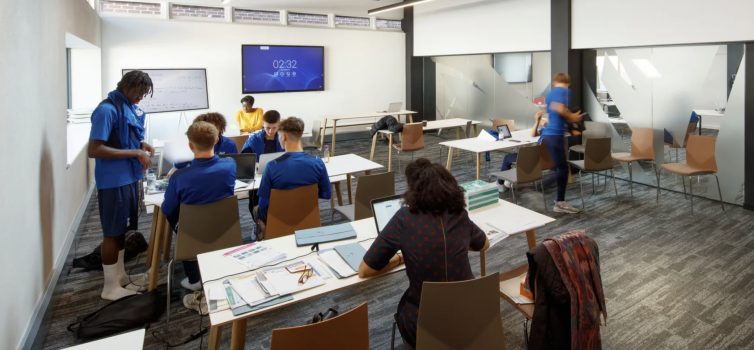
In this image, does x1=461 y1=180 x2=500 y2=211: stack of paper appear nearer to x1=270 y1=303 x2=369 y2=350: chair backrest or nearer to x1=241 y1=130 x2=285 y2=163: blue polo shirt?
x1=270 y1=303 x2=369 y2=350: chair backrest

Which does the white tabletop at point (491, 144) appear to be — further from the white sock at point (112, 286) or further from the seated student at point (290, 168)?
the white sock at point (112, 286)

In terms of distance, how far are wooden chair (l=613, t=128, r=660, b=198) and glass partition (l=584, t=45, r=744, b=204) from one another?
0.27m

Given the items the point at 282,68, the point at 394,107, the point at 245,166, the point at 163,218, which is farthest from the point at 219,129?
the point at 394,107

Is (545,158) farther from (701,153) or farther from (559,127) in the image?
(701,153)

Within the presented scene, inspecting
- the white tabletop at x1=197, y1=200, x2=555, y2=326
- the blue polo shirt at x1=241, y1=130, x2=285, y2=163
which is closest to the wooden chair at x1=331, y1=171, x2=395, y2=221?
the white tabletop at x1=197, y1=200, x2=555, y2=326

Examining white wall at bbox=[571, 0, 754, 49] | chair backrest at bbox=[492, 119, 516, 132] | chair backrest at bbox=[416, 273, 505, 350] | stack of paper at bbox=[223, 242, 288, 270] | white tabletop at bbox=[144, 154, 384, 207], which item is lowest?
chair backrest at bbox=[416, 273, 505, 350]

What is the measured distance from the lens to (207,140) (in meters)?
3.10

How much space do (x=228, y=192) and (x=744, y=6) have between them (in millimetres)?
5612

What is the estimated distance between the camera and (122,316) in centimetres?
311

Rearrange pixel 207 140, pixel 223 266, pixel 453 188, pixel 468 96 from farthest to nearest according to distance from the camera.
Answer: pixel 468 96 → pixel 207 140 → pixel 223 266 → pixel 453 188

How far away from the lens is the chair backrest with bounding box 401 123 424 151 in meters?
7.50

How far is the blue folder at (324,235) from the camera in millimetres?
2795

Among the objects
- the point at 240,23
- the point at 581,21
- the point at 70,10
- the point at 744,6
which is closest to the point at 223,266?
the point at 70,10

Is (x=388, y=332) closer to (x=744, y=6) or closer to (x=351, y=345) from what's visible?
(x=351, y=345)
